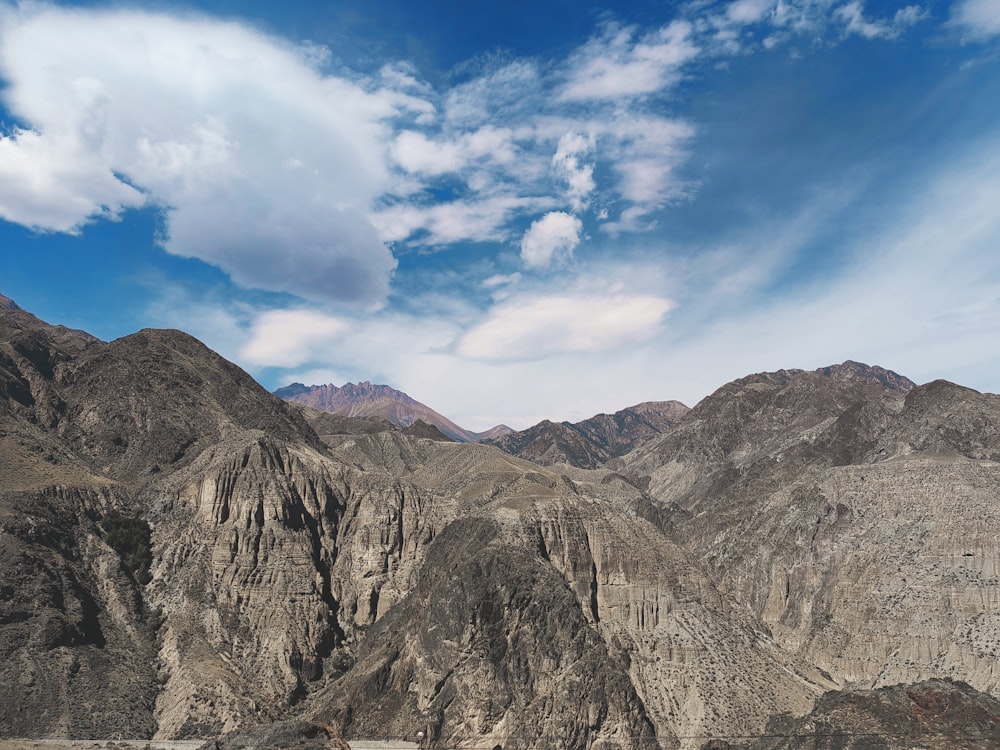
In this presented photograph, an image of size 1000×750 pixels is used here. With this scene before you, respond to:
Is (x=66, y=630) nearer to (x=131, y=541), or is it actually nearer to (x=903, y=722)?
(x=131, y=541)

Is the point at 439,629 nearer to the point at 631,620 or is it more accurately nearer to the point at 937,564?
the point at 631,620

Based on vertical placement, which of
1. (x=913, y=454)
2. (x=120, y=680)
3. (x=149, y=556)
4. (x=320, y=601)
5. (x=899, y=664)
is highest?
(x=913, y=454)

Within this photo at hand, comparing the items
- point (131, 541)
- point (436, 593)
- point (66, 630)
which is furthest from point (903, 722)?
point (131, 541)

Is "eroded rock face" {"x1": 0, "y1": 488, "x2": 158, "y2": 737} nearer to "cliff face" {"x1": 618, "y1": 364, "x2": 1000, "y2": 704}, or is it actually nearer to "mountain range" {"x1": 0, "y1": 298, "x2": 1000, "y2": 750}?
"mountain range" {"x1": 0, "y1": 298, "x2": 1000, "y2": 750}

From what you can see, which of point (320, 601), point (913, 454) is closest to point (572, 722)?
point (320, 601)

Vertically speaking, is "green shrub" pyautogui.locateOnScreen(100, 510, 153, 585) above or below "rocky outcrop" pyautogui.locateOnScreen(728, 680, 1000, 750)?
above

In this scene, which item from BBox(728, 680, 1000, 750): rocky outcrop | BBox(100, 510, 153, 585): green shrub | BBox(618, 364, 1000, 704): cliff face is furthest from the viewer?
BBox(618, 364, 1000, 704): cliff face

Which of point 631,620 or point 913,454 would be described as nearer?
point 631,620

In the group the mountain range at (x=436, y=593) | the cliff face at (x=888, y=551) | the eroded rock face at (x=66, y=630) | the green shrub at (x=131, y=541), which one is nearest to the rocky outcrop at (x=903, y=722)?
the mountain range at (x=436, y=593)

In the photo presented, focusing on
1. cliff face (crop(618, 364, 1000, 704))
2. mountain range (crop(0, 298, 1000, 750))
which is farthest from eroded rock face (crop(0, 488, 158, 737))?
cliff face (crop(618, 364, 1000, 704))
